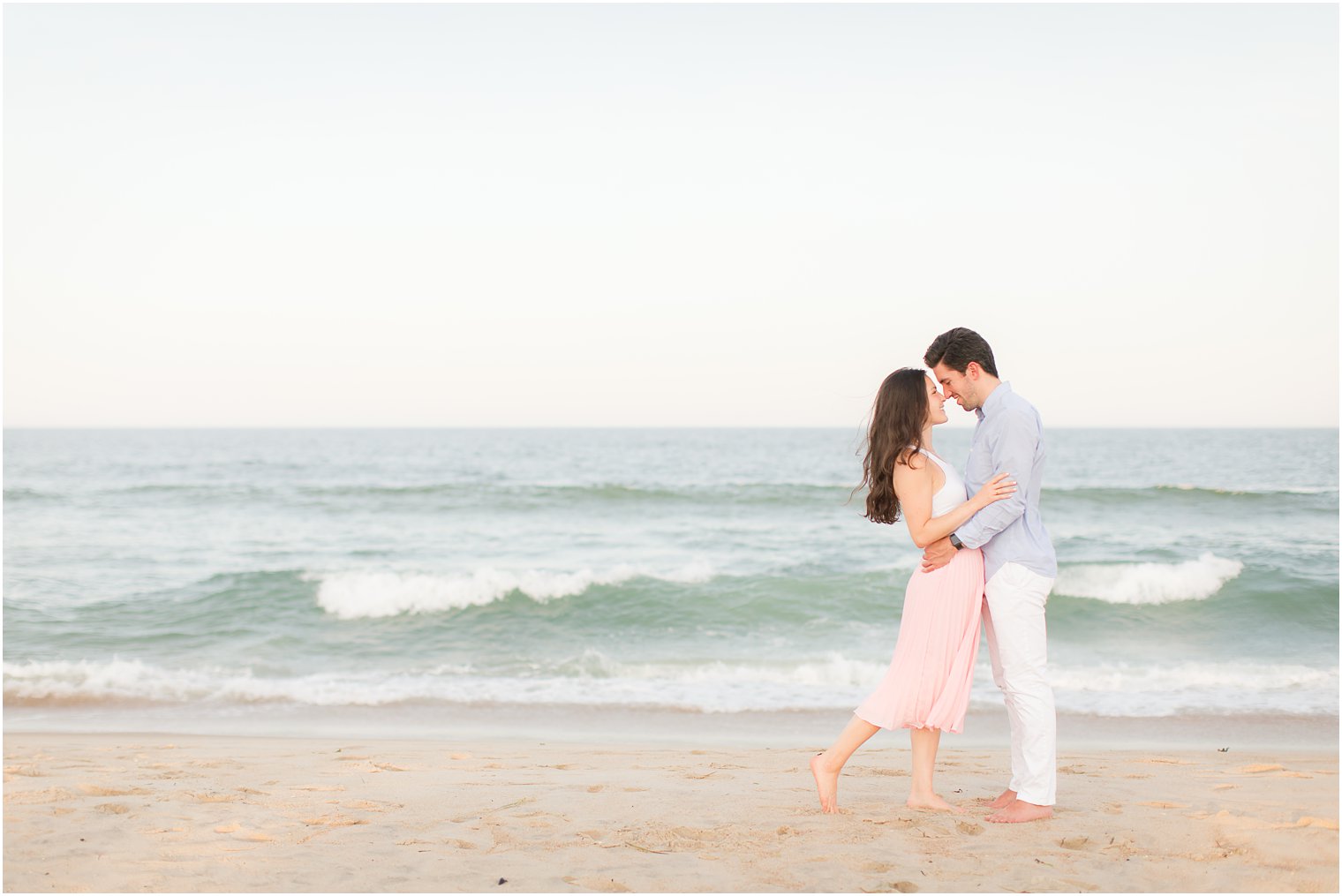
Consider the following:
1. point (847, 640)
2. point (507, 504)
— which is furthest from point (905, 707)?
point (507, 504)

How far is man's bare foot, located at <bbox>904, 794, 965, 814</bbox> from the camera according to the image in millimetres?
4512

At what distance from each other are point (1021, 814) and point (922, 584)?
1074mm

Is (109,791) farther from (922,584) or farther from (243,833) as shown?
(922,584)

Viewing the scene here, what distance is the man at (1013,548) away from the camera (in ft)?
13.5

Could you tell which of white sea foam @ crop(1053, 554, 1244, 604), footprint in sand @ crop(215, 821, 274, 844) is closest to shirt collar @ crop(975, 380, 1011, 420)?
footprint in sand @ crop(215, 821, 274, 844)

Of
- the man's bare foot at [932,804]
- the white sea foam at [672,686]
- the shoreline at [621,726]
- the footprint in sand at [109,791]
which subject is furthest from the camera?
the white sea foam at [672,686]

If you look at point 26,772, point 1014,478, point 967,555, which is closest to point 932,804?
point 967,555

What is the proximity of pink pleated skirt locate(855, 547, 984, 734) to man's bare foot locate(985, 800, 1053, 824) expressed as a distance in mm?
420

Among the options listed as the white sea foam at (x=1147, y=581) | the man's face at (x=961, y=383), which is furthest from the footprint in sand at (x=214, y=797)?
the white sea foam at (x=1147, y=581)

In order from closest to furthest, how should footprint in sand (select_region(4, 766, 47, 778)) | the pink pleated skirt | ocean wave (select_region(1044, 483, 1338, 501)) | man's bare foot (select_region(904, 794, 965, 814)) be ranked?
the pink pleated skirt → man's bare foot (select_region(904, 794, 965, 814)) → footprint in sand (select_region(4, 766, 47, 778)) → ocean wave (select_region(1044, 483, 1338, 501))

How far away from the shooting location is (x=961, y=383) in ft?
14.0

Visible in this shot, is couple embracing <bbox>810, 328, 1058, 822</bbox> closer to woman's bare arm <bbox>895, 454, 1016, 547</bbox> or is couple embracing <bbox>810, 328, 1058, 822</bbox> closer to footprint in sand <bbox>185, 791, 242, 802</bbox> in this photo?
woman's bare arm <bbox>895, 454, 1016, 547</bbox>

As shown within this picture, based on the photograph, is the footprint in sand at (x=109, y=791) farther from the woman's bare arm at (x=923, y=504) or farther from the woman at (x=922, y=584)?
the woman's bare arm at (x=923, y=504)

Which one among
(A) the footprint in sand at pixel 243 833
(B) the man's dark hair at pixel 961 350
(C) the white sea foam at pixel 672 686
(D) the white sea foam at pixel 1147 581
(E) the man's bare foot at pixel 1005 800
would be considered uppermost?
(B) the man's dark hair at pixel 961 350
